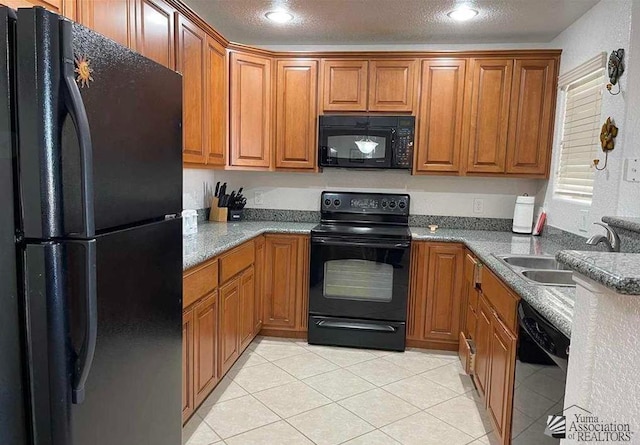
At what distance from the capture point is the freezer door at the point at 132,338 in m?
1.08

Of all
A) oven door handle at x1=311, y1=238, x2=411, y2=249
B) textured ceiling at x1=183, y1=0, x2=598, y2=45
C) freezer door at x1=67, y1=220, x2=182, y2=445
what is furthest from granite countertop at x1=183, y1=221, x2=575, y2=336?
textured ceiling at x1=183, y1=0, x2=598, y2=45

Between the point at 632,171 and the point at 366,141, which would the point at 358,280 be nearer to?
the point at 366,141

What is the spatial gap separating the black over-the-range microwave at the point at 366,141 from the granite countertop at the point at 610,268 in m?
2.45

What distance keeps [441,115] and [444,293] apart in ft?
4.41

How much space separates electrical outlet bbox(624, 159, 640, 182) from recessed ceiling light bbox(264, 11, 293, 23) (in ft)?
7.32

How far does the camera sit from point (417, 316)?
Result: 10.7 feet

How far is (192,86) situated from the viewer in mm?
2590

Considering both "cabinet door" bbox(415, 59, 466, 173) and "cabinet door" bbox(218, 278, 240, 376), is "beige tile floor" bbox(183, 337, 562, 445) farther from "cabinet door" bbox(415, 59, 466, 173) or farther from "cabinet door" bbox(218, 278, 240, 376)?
"cabinet door" bbox(415, 59, 466, 173)

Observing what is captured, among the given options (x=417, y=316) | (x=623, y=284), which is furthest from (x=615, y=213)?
(x=623, y=284)

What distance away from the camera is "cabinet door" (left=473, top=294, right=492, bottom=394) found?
2.29 m

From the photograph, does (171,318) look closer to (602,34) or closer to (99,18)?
(99,18)

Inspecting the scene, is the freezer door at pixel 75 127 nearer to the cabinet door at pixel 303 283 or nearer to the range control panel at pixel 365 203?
the cabinet door at pixel 303 283

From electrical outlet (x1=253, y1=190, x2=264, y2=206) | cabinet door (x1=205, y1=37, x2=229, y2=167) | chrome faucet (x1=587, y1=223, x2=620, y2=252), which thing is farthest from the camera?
electrical outlet (x1=253, y1=190, x2=264, y2=206)

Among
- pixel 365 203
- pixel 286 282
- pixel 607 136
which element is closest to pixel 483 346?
pixel 607 136
